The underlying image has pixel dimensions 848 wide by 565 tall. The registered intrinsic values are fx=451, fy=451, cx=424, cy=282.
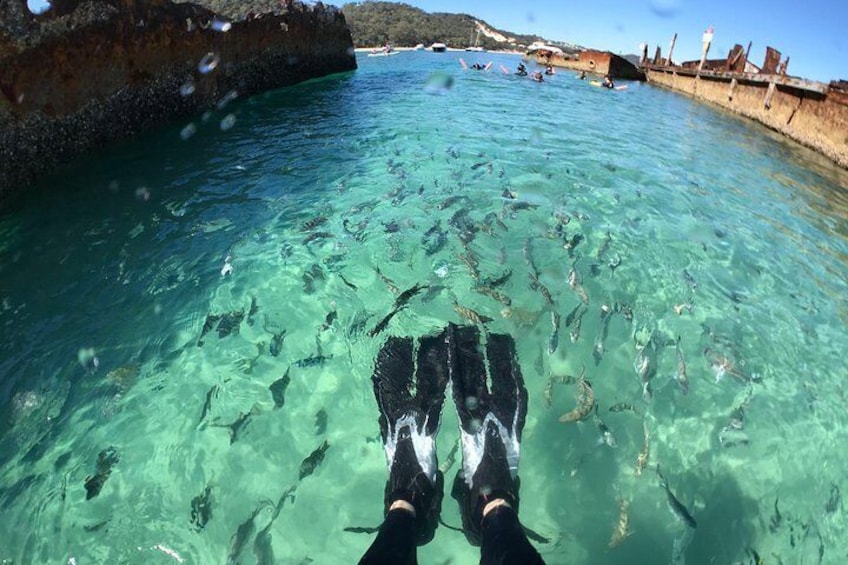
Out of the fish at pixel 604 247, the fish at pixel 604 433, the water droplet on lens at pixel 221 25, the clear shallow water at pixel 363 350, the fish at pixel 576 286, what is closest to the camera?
the clear shallow water at pixel 363 350

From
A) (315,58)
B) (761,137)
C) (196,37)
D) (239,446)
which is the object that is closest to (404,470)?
(239,446)

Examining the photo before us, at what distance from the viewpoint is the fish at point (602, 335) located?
5453 millimetres

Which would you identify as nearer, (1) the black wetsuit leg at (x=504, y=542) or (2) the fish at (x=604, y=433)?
(1) the black wetsuit leg at (x=504, y=542)

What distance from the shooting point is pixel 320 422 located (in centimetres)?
478

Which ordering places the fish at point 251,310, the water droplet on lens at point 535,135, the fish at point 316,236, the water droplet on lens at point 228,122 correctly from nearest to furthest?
the fish at point 251,310, the fish at point 316,236, the water droplet on lens at point 535,135, the water droplet on lens at point 228,122

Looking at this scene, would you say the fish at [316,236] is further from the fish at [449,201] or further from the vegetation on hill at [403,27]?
the vegetation on hill at [403,27]

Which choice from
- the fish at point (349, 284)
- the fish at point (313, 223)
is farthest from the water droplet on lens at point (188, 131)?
the fish at point (349, 284)

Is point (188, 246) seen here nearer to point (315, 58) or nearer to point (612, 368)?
point (612, 368)

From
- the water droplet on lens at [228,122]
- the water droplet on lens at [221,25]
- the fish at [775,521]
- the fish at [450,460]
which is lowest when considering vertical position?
the fish at [775,521]

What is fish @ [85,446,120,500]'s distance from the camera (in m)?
4.03

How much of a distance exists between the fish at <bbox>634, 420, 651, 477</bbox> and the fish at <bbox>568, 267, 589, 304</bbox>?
1.98 metres

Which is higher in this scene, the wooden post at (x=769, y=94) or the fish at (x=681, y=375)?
the wooden post at (x=769, y=94)

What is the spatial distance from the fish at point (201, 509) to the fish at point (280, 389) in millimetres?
1046

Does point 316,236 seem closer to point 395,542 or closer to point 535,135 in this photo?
point 395,542
